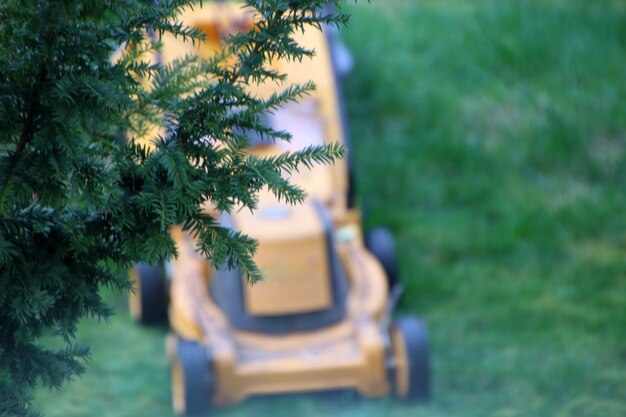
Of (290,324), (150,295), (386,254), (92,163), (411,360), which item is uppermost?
(92,163)

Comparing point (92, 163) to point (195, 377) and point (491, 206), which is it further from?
point (491, 206)

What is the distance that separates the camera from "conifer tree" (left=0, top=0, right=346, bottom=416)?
1.90 meters

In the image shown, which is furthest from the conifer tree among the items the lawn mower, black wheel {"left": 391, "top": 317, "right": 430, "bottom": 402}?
black wheel {"left": 391, "top": 317, "right": 430, "bottom": 402}

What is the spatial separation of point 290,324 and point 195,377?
1.87 feet

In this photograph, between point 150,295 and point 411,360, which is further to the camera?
point 150,295

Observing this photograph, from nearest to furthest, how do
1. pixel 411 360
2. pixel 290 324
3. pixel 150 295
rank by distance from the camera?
pixel 411 360
pixel 290 324
pixel 150 295

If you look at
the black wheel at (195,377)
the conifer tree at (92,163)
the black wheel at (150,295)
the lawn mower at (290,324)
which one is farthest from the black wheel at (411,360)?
the conifer tree at (92,163)

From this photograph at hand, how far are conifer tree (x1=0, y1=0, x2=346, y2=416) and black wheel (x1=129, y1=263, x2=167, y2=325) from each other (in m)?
2.91

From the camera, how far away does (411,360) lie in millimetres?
4152

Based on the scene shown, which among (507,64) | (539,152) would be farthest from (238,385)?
(507,64)

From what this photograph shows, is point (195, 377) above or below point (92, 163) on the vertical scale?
below

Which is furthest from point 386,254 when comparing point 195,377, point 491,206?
point 195,377

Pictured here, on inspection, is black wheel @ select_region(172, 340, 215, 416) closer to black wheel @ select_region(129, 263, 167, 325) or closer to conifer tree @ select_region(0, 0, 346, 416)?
black wheel @ select_region(129, 263, 167, 325)

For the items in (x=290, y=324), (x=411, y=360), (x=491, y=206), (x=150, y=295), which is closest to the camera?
(x=411, y=360)
